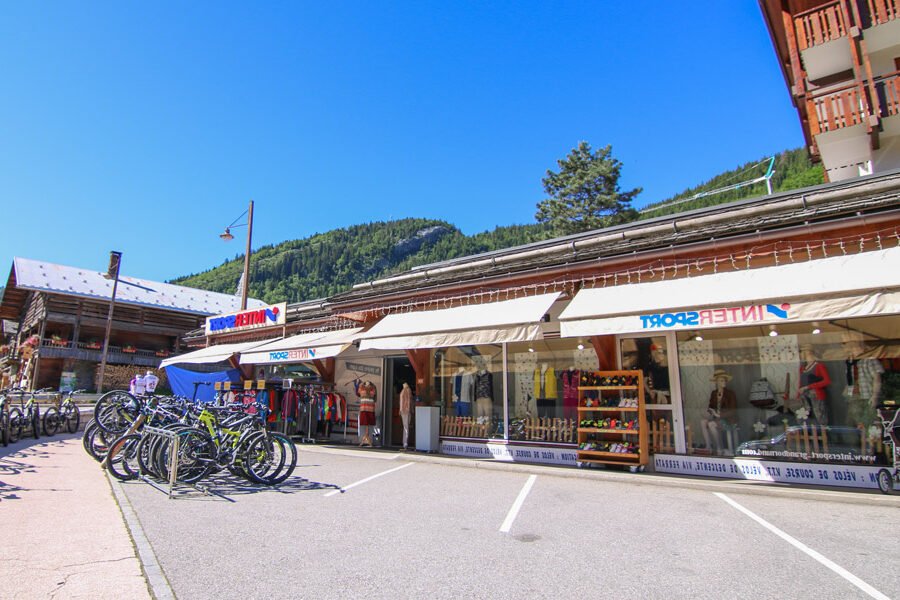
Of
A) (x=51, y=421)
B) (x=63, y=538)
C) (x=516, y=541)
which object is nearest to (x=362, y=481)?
(x=516, y=541)

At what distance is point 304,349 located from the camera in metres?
13.1

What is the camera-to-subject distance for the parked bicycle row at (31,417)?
1116 cm

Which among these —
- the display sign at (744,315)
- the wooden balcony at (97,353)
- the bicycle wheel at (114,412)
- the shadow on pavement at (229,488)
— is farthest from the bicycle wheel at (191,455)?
the wooden balcony at (97,353)

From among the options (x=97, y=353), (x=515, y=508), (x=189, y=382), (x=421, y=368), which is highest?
(x=97, y=353)

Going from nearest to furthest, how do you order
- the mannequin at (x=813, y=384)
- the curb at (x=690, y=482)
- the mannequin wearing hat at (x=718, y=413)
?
1. the curb at (x=690, y=482)
2. the mannequin at (x=813, y=384)
3. the mannequin wearing hat at (x=718, y=413)

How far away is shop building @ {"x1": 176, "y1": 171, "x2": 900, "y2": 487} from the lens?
7.22 metres

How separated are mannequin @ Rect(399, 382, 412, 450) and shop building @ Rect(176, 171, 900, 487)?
2.25 feet

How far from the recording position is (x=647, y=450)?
29.4 feet

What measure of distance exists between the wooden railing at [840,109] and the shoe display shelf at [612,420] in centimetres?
864

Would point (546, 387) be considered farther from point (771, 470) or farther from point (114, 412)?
point (114, 412)

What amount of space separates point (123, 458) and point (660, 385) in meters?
8.99

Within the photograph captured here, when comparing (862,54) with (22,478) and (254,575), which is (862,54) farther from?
(22,478)

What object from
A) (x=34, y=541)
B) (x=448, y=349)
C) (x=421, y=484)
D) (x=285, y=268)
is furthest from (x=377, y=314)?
(x=285, y=268)

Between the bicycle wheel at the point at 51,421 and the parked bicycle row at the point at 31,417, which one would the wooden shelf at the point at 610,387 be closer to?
the parked bicycle row at the point at 31,417
